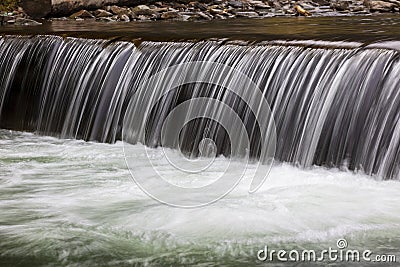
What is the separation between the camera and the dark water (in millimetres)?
8555

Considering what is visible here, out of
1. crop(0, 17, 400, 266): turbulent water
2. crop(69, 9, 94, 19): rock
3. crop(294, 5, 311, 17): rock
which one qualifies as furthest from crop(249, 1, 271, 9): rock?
crop(0, 17, 400, 266): turbulent water

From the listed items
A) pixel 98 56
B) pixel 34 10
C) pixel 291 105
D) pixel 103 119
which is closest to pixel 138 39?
pixel 98 56

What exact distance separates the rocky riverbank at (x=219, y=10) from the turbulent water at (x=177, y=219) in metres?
6.51

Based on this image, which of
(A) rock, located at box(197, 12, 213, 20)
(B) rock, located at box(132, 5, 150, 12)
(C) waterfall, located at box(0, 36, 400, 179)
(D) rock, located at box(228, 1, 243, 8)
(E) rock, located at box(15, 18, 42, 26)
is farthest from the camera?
(D) rock, located at box(228, 1, 243, 8)

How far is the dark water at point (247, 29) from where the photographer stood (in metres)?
8.55

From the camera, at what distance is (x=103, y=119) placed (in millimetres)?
8297

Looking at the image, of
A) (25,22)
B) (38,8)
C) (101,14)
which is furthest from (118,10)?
(25,22)

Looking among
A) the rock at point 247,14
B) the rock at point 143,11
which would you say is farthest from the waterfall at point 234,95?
the rock at point 247,14

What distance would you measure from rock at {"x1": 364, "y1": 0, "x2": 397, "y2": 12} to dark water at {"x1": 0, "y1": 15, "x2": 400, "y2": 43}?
3.37 feet

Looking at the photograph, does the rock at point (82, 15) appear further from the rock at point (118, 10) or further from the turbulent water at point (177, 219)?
the turbulent water at point (177, 219)

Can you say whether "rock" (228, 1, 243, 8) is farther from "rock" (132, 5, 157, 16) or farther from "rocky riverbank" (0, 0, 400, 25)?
"rock" (132, 5, 157, 16)

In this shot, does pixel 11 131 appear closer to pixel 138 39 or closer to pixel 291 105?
pixel 138 39

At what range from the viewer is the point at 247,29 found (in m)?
10.3

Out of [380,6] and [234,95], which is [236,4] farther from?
[234,95]
